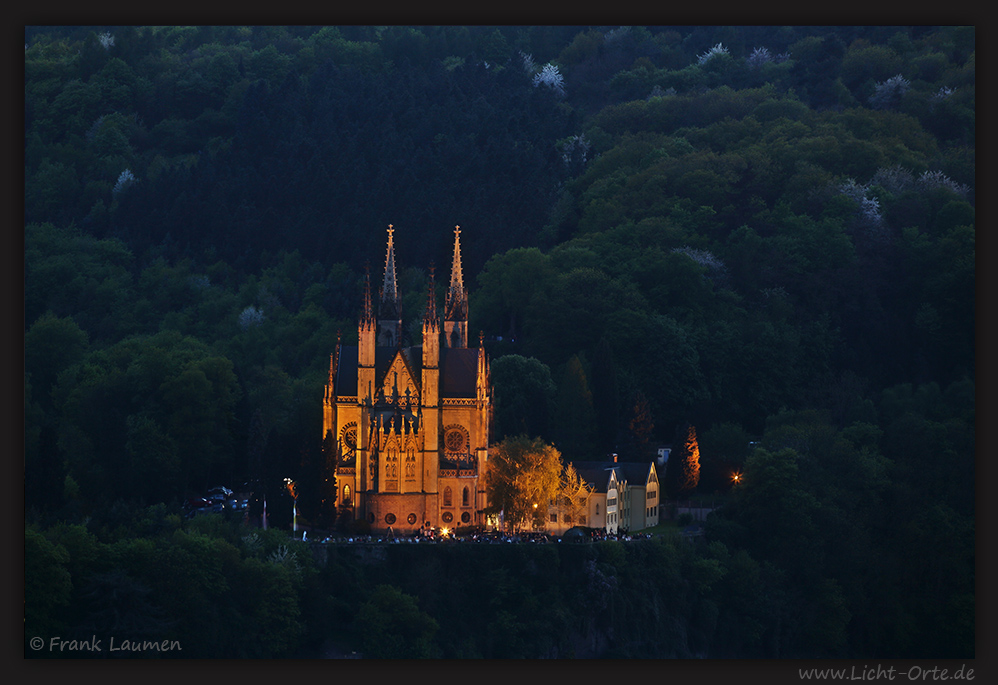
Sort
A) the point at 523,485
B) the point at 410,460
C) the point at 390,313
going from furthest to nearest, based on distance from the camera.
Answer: the point at 390,313, the point at 410,460, the point at 523,485

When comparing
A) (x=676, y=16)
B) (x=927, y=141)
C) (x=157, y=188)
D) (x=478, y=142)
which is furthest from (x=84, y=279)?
(x=676, y=16)

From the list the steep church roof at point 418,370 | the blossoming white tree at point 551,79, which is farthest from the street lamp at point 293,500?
the blossoming white tree at point 551,79

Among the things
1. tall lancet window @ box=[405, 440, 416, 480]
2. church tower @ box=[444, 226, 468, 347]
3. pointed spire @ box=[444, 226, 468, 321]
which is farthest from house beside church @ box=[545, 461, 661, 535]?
pointed spire @ box=[444, 226, 468, 321]

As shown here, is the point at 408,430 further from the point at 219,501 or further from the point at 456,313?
the point at 219,501

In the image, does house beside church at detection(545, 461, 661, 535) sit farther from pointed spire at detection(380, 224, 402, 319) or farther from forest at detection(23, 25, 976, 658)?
pointed spire at detection(380, 224, 402, 319)

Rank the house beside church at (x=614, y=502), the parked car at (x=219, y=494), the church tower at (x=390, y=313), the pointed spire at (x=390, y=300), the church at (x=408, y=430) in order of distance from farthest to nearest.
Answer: the parked car at (x=219, y=494), the pointed spire at (x=390, y=300), the church tower at (x=390, y=313), the house beside church at (x=614, y=502), the church at (x=408, y=430)

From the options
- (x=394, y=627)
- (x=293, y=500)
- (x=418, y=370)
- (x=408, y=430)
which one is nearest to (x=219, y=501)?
(x=293, y=500)

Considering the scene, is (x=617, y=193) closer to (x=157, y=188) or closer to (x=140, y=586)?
(x=157, y=188)

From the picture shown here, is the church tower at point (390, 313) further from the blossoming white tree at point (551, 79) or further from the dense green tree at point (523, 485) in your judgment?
the blossoming white tree at point (551, 79)
